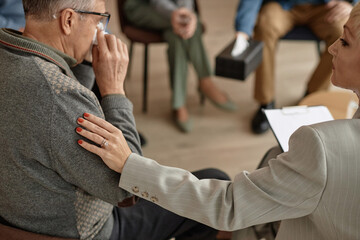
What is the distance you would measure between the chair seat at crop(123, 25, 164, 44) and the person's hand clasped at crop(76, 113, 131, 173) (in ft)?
5.08

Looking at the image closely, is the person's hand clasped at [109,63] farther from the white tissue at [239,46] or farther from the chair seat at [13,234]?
the white tissue at [239,46]

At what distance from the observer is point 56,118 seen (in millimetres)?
991

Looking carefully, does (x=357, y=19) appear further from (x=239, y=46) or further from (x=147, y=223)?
(x=239, y=46)

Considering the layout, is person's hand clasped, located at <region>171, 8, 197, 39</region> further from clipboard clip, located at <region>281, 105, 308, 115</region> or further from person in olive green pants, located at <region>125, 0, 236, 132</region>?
clipboard clip, located at <region>281, 105, 308, 115</region>

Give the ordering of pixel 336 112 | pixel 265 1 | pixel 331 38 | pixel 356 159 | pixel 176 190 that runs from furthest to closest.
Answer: pixel 265 1 → pixel 331 38 → pixel 336 112 → pixel 176 190 → pixel 356 159

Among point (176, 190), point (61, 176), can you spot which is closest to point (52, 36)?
point (61, 176)

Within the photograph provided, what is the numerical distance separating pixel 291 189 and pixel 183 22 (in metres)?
1.75

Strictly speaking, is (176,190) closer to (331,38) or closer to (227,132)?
(227,132)

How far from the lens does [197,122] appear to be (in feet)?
8.96

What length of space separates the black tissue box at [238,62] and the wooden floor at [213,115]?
478mm

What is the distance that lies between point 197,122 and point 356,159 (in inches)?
74.9

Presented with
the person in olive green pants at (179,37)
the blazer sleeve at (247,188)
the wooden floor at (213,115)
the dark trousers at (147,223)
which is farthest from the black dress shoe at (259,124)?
the blazer sleeve at (247,188)

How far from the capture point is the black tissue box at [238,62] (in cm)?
219

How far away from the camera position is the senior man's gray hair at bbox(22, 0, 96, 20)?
3.49 feet
